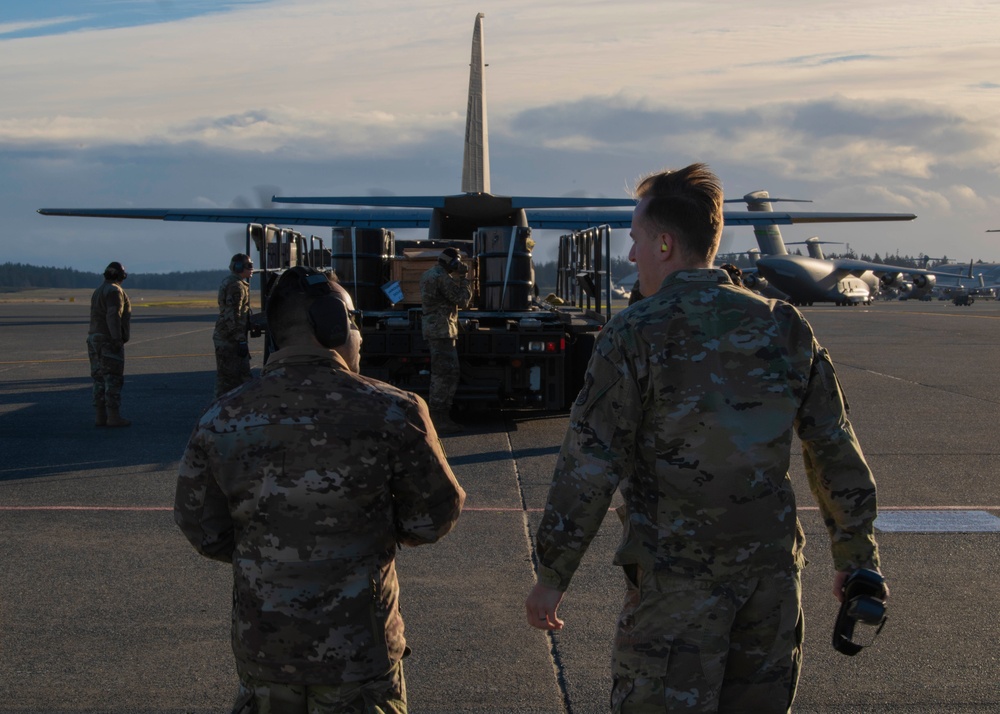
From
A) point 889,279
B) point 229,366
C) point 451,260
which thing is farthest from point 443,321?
point 889,279

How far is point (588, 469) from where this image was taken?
2637 mm

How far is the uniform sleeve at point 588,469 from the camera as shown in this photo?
2637 mm

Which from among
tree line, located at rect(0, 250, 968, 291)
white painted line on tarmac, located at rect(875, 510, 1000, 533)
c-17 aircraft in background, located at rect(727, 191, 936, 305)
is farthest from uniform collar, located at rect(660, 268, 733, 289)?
tree line, located at rect(0, 250, 968, 291)

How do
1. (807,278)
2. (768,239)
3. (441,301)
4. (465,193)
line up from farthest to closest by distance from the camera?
(768,239), (807,278), (465,193), (441,301)

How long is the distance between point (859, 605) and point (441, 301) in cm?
830

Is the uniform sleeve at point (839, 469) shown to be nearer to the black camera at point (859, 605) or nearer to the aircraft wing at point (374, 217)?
the black camera at point (859, 605)

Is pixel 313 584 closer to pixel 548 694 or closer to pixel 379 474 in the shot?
pixel 379 474

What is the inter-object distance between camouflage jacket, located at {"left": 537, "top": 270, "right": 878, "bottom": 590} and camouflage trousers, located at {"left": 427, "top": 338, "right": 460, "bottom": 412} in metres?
8.26

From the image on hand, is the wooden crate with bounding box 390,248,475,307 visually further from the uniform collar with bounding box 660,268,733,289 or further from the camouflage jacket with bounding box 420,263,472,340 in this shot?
the uniform collar with bounding box 660,268,733,289

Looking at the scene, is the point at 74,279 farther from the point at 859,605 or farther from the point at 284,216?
the point at 859,605

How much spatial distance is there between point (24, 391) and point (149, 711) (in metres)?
12.5

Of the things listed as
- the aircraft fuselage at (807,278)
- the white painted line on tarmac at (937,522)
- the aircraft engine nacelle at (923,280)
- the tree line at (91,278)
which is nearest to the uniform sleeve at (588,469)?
the white painted line on tarmac at (937,522)

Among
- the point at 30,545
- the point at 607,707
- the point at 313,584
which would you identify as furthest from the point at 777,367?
the point at 30,545

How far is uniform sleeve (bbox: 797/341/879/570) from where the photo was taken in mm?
2822
